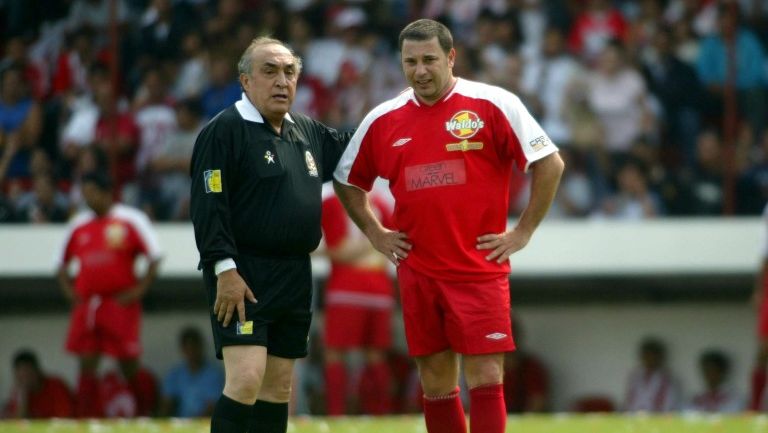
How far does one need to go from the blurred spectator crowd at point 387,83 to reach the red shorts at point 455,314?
21.8 feet

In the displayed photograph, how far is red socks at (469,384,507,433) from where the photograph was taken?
677 cm

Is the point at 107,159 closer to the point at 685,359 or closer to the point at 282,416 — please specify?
the point at 685,359

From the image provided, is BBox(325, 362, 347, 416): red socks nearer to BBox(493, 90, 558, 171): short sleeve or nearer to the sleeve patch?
BBox(493, 90, 558, 171): short sleeve

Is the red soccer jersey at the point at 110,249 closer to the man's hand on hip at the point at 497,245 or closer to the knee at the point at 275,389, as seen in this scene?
the knee at the point at 275,389

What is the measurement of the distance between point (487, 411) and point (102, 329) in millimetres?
6627

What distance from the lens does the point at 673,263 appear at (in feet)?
45.0

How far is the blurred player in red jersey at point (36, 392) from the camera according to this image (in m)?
13.9

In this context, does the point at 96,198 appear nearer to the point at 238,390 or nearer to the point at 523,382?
the point at 523,382

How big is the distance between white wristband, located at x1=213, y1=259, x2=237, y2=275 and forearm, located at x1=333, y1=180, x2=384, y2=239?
96 centimetres

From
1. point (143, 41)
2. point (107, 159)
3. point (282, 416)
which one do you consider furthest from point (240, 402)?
point (143, 41)

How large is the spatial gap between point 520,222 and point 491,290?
401 millimetres

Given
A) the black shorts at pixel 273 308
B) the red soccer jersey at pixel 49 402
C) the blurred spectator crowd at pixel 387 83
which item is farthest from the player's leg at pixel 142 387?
Result: the black shorts at pixel 273 308

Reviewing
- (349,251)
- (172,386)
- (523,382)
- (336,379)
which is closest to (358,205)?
(349,251)

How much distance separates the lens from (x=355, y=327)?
1227 centimetres
